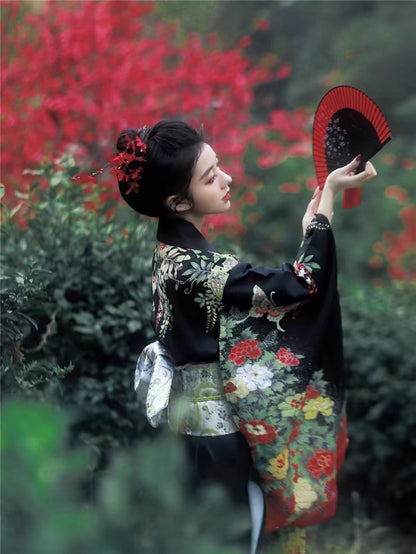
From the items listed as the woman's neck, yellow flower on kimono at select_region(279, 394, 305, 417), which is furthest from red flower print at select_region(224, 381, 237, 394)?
the woman's neck

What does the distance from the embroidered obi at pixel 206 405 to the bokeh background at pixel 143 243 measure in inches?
9.1

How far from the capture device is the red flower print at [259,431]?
6.69 ft

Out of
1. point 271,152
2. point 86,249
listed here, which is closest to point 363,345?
point 86,249

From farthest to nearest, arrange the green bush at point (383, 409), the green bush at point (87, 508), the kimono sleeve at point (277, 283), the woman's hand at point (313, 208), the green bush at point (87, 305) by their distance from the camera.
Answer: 1. the green bush at point (383, 409)
2. the green bush at point (87, 305)
3. the woman's hand at point (313, 208)
4. the kimono sleeve at point (277, 283)
5. the green bush at point (87, 508)

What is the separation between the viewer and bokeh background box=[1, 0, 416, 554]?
763 millimetres

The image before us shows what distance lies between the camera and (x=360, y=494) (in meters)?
3.58

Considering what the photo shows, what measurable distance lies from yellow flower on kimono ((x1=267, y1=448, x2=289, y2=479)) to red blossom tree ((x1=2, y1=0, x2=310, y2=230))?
2856 mm

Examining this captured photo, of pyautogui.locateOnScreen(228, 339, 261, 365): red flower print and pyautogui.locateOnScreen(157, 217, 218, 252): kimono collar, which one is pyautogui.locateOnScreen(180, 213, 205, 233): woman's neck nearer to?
pyautogui.locateOnScreen(157, 217, 218, 252): kimono collar

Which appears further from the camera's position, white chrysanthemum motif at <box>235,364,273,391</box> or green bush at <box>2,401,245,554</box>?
white chrysanthemum motif at <box>235,364,273,391</box>

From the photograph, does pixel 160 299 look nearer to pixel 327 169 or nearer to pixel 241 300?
pixel 241 300

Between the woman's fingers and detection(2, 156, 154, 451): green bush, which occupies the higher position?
the woman's fingers

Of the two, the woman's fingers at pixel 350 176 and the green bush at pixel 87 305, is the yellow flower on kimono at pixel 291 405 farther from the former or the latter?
the green bush at pixel 87 305

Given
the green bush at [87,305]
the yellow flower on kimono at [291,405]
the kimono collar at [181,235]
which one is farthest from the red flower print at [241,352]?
the green bush at [87,305]

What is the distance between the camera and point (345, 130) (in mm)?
2154
